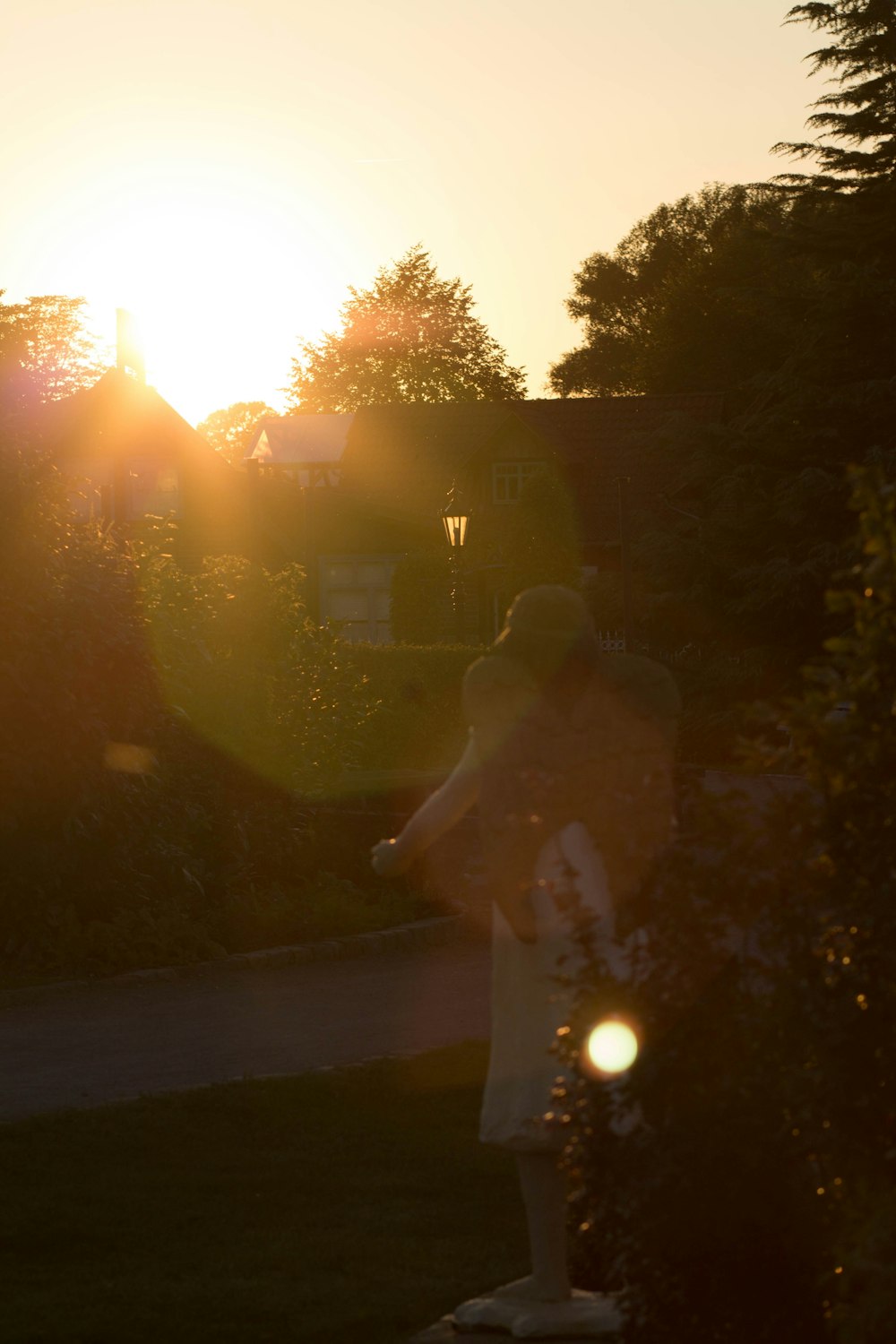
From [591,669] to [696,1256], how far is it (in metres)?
1.67

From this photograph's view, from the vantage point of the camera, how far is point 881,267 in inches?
1307

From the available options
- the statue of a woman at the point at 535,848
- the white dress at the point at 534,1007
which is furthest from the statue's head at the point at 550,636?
the white dress at the point at 534,1007

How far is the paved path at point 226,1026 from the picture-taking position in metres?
9.58

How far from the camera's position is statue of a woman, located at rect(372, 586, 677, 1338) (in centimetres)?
514

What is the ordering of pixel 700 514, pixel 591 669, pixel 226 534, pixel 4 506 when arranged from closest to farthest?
pixel 591 669 → pixel 4 506 → pixel 700 514 → pixel 226 534

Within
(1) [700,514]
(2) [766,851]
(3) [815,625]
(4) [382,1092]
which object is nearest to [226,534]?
(1) [700,514]

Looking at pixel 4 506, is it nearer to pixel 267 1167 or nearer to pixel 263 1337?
pixel 267 1167

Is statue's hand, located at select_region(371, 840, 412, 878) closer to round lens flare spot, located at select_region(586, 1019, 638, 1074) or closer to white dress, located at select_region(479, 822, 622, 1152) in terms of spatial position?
white dress, located at select_region(479, 822, 622, 1152)

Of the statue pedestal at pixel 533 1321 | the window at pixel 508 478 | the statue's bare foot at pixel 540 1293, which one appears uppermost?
the window at pixel 508 478

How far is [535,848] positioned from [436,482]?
5566 cm

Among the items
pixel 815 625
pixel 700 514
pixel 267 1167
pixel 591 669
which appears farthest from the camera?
pixel 700 514

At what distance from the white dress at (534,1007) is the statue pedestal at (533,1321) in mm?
419

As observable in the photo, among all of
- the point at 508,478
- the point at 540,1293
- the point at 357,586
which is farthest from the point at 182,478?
the point at 540,1293

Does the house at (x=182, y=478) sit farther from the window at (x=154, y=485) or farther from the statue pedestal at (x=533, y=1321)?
the statue pedestal at (x=533, y=1321)
